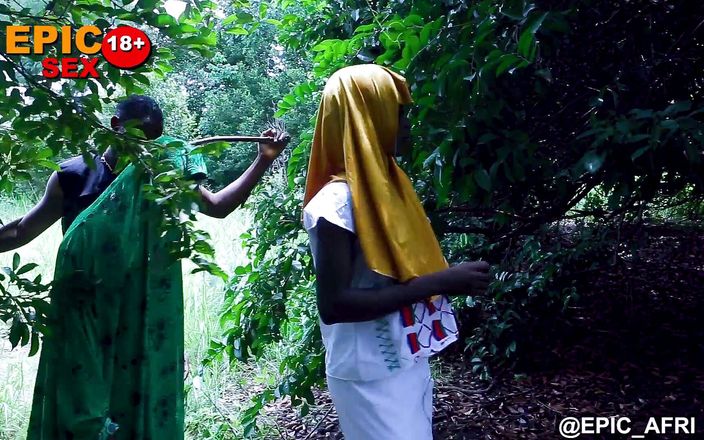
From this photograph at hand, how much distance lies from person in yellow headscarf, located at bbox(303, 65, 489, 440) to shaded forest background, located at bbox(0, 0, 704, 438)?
267 mm

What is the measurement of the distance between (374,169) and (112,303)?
1.25 m

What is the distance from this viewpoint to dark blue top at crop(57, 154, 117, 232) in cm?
232

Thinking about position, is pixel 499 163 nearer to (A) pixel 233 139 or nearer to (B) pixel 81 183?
(A) pixel 233 139

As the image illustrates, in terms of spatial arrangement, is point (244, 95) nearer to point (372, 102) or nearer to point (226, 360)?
point (226, 360)

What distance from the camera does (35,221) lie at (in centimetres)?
230

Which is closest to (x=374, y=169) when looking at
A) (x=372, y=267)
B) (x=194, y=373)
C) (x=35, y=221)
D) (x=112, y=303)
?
(x=372, y=267)

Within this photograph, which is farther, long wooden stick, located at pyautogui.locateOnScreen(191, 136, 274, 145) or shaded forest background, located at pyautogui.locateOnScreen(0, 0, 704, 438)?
long wooden stick, located at pyautogui.locateOnScreen(191, 136, 274, 145)

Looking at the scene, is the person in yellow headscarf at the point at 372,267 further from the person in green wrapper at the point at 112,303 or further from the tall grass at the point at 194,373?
the tall grass at the point at 194,373

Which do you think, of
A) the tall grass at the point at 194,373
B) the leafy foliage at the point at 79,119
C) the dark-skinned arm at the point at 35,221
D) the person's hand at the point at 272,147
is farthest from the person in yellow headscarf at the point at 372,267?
the tall grass at the point at 194,373

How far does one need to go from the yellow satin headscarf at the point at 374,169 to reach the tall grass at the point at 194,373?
5.78 ft

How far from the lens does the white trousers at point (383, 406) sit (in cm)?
158

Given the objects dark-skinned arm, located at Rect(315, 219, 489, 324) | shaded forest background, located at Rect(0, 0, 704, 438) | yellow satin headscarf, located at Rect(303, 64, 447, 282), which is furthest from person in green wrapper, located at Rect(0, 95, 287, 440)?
dark-skinned arm, located at Rect(315, 219, 489, 324)

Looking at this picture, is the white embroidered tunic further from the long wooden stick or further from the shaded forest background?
the long wooden stick

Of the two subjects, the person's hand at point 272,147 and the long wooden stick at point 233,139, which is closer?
the long wooden stick at point 233,139
